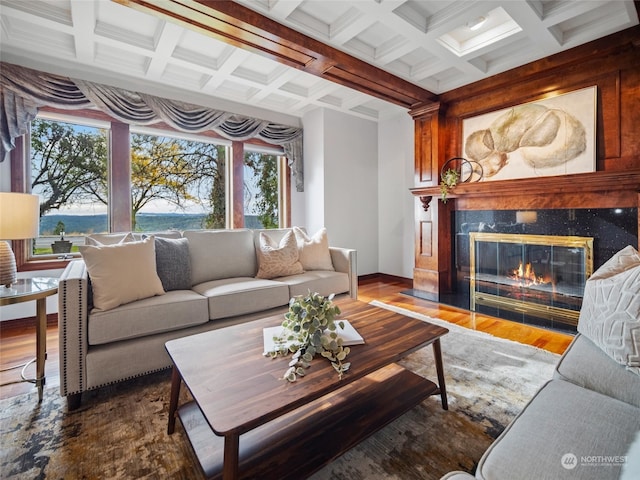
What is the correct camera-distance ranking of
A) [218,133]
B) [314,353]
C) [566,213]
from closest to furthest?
[314,353] → [566,213] → [218,133]

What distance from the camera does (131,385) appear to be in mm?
1953

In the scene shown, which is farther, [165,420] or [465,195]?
[465,195]

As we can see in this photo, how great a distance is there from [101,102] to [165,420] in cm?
312

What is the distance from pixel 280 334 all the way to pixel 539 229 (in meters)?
3.04

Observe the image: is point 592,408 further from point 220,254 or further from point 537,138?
point 537,138

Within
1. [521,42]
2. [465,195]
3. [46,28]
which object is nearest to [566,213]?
[465,195]

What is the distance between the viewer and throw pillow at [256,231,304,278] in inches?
116

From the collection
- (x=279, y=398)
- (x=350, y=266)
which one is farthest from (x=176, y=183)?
(x=279, y=398)

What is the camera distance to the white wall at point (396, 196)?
4773 mm

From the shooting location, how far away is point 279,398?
1069 mm

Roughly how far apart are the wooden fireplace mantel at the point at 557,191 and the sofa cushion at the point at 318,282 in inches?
68.0

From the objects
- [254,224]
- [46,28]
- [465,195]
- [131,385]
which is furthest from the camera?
[254,224]

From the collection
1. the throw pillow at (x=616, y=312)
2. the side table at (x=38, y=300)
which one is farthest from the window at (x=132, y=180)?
the throw pillow at (x=616, y=312)

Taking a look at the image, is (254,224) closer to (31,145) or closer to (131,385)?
(31,145)
